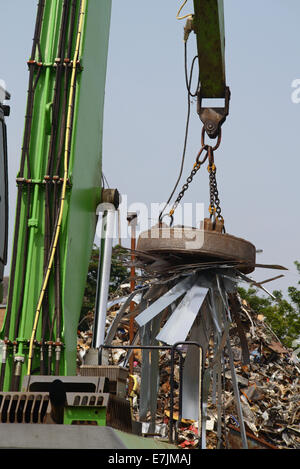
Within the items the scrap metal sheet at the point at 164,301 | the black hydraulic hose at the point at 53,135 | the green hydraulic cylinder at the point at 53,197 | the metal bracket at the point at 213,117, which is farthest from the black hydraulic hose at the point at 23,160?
the metal bracket at the point at 213,117

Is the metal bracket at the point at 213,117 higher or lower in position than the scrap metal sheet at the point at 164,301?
higher

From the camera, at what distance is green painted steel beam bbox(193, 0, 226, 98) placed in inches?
278

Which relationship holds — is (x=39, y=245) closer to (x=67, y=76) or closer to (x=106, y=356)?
(x=106, y=356)

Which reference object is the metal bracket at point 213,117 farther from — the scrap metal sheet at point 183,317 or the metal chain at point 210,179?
the scrap metal sheet at point 183,317

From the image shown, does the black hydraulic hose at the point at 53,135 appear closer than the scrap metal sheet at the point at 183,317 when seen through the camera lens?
Yes

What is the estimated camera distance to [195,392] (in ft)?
20.6

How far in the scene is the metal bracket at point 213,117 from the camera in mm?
7254

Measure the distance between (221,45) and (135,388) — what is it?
820 centimetres

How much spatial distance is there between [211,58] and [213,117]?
67 centimetres

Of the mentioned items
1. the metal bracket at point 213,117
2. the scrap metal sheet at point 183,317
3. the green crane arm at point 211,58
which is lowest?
the scrap metal sheet at point 183,317

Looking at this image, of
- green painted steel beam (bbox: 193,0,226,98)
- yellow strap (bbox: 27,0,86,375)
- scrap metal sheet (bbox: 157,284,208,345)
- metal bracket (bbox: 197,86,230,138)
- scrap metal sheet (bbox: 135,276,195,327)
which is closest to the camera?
yellow strap (bbox: 27,0,86,375)

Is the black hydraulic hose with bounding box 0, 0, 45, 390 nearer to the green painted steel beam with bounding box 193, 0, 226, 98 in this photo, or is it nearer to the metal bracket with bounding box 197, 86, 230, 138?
the green painted steel beam with bounding box 193, 0, 226, 98

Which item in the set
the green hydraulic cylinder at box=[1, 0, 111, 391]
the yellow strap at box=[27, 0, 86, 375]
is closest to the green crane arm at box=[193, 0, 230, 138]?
the green hydraulic cylinder at box=[1, 0, 111, 391]
